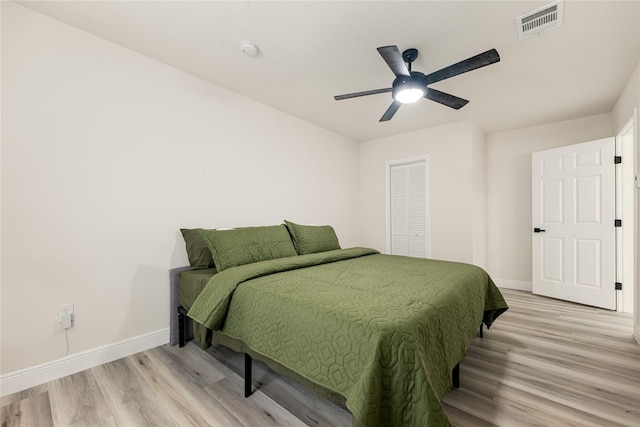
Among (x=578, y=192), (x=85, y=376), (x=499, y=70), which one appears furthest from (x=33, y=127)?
(x=578, y=192)

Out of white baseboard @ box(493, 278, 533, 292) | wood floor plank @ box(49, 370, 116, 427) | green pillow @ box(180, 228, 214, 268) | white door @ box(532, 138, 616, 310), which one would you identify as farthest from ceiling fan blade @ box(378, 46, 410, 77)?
white baseboard @ box(493, 278, 533, 292)

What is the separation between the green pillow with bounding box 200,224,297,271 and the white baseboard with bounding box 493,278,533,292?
3.48 meters

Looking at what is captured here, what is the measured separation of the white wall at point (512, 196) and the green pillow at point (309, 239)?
2871 mm

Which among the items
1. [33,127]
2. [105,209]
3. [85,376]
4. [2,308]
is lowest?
[85,376]

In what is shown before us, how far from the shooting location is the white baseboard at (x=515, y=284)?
399 cm

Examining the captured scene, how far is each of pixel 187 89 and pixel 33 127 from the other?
118 cm

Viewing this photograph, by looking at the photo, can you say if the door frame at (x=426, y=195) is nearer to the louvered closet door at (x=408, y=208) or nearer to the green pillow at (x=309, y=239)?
the louvered closet door at (x=408, y=208)

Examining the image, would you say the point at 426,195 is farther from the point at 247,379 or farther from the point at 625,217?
the point at 247,379

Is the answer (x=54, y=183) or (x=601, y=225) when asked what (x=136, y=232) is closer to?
(x=54, y=183)

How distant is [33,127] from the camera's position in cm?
177

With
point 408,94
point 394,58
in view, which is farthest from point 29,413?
point 408,94

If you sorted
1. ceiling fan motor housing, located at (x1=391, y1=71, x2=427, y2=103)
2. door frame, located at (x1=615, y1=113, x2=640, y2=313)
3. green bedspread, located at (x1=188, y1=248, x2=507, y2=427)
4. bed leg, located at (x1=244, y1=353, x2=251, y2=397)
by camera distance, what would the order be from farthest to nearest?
door frame, located at (x1=615, y1=113, x2=640, y2=313), ceiling fan motor housing, located at (x1=391, y1=71, x2=427, y2=103), bed leg, located at (x1=244, y1=353, x2=251, y2=397), green bedspread, located at (x1=188, y1=248, x2=507, y2=427)

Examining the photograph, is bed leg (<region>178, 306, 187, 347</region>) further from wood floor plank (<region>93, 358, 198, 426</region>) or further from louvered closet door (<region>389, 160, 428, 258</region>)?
louvered closet door (<region>389, 160, 428, 258</region>)

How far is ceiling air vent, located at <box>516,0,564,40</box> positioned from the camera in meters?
1.73
